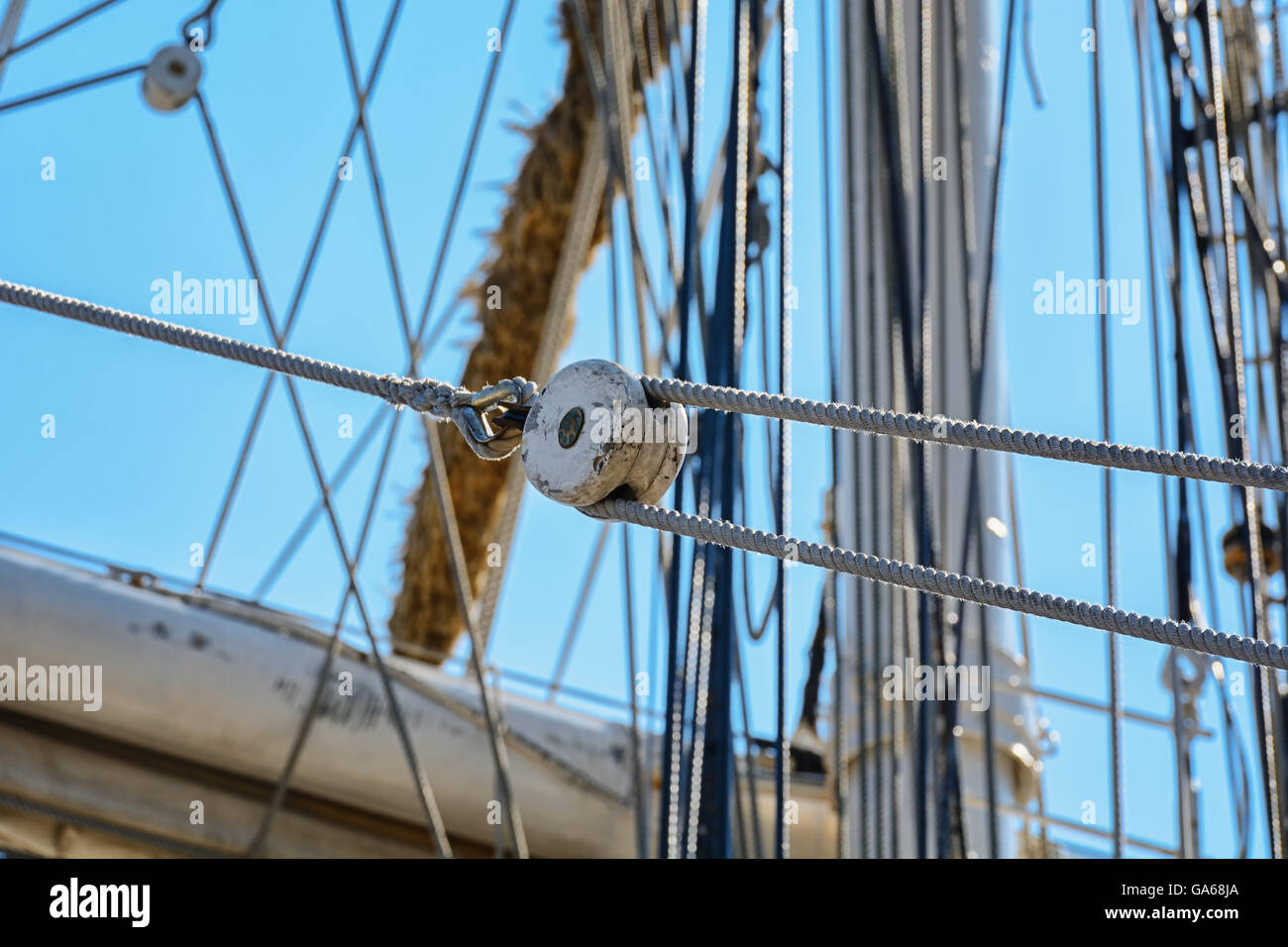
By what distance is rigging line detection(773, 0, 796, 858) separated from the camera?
3.28 m

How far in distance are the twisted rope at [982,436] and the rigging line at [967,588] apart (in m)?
0.12

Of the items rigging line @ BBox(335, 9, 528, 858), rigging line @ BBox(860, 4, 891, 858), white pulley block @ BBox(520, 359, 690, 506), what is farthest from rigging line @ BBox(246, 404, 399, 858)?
white pulley block @ BBox(520, 359, 690, 506)

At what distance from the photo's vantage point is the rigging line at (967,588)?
1.59 m

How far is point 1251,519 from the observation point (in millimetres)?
3785

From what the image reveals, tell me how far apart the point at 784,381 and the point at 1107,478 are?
98 cm

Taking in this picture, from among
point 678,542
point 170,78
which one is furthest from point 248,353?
point 170,78

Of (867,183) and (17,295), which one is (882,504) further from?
(17,295)

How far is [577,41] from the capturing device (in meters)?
7.11

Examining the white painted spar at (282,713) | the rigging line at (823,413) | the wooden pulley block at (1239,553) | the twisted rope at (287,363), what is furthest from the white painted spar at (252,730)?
the rigging line at (823,413)

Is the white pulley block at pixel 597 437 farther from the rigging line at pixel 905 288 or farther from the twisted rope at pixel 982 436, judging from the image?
the rigging line at pixel 905 288

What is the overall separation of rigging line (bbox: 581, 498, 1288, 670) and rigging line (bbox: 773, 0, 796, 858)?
1411 mm

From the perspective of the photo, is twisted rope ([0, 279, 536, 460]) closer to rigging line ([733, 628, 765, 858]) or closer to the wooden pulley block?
rigging line ([733, 628, 765, 858])

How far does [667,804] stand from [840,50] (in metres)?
2.50
